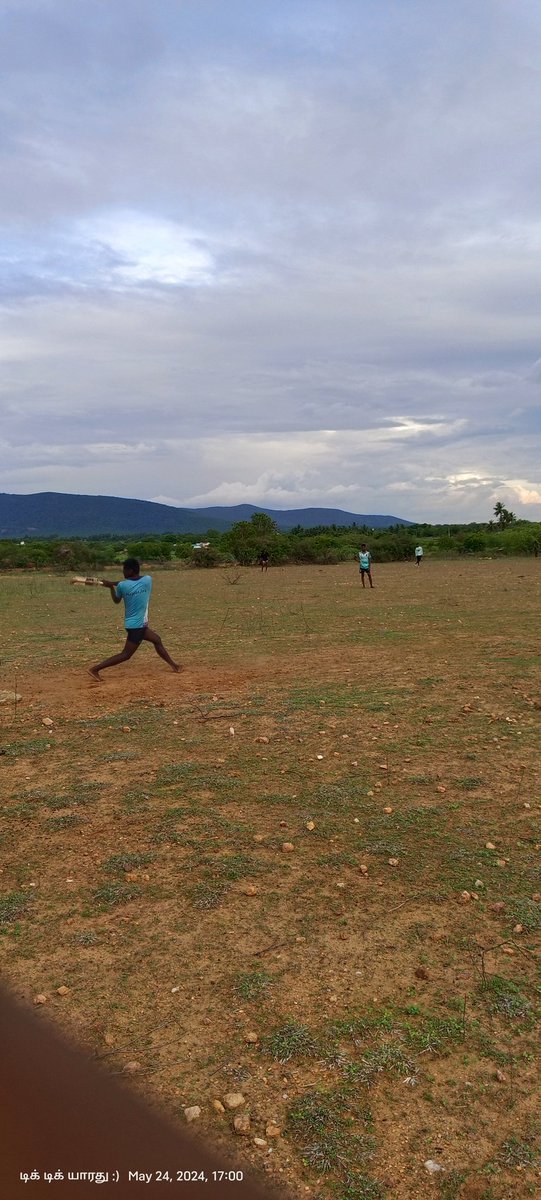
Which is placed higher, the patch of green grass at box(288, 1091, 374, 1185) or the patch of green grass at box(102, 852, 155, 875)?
the patch of green grass at box(102, 852, 155, 875)

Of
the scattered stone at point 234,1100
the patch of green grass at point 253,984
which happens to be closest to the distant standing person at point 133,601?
the patch of green grass at point 253,984

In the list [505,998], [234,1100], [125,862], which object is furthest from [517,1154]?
[125,862]

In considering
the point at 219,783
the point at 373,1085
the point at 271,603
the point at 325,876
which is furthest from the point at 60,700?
the point at 271,603

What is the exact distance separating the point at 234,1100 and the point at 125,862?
2.08 meters

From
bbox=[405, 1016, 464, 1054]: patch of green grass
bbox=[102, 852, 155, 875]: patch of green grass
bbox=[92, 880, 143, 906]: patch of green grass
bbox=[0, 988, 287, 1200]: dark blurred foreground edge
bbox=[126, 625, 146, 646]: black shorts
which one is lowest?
bbox=[0, 988, 287, 1200]: dark blurred foreground edge

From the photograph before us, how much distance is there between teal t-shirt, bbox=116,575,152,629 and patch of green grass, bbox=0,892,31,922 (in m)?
5.57

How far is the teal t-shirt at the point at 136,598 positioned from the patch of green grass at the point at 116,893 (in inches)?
216

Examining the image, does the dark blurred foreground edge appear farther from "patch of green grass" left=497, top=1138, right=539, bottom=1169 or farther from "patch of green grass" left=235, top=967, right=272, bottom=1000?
"patch of green grass" left=497, top=1138, right=539, bottom=1169

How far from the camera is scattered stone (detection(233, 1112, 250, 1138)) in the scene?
2.67 meters

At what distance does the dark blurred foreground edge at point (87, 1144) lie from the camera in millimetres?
2514

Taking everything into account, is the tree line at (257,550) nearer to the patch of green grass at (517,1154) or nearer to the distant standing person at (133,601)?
the distant standing person at (133,601)

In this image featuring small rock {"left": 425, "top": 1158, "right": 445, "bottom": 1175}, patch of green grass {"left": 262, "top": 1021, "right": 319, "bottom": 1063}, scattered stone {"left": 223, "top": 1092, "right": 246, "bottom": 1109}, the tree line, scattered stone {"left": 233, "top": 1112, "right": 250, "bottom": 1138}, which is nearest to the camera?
small rock {"left": 425, "top": 1158, "right": 445, "bottom": 1175}

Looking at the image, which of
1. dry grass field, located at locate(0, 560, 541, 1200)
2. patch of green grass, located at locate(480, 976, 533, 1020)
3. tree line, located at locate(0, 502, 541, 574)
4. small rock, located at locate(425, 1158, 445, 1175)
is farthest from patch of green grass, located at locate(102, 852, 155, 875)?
tree line, located at locate(0, 502, 541, 574)

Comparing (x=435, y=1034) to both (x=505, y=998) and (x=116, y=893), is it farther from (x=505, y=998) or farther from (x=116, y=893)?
(x=116, y=893)
